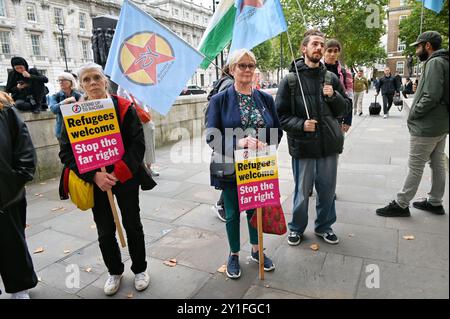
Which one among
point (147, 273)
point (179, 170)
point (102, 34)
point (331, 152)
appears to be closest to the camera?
point (147, 273)

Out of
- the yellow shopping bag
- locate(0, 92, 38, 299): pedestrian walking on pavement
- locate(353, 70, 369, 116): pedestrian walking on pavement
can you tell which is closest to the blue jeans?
the yellow shopping bag

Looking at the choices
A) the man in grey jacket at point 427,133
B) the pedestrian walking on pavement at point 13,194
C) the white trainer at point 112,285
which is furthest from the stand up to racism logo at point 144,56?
the man in grey jacket at point 427,133

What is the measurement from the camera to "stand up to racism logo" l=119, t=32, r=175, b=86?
3.22 m

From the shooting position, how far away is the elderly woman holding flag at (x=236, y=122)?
9.23 ft

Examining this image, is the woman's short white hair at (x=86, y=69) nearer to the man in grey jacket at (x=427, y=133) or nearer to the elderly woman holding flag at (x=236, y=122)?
the elderly woman holding flag at (x=236, y=122)

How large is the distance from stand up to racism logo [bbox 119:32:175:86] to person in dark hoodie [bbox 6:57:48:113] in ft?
13.7

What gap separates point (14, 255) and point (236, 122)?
6.90 ft

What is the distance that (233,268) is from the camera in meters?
3.03

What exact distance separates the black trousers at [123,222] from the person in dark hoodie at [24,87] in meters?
4.62
